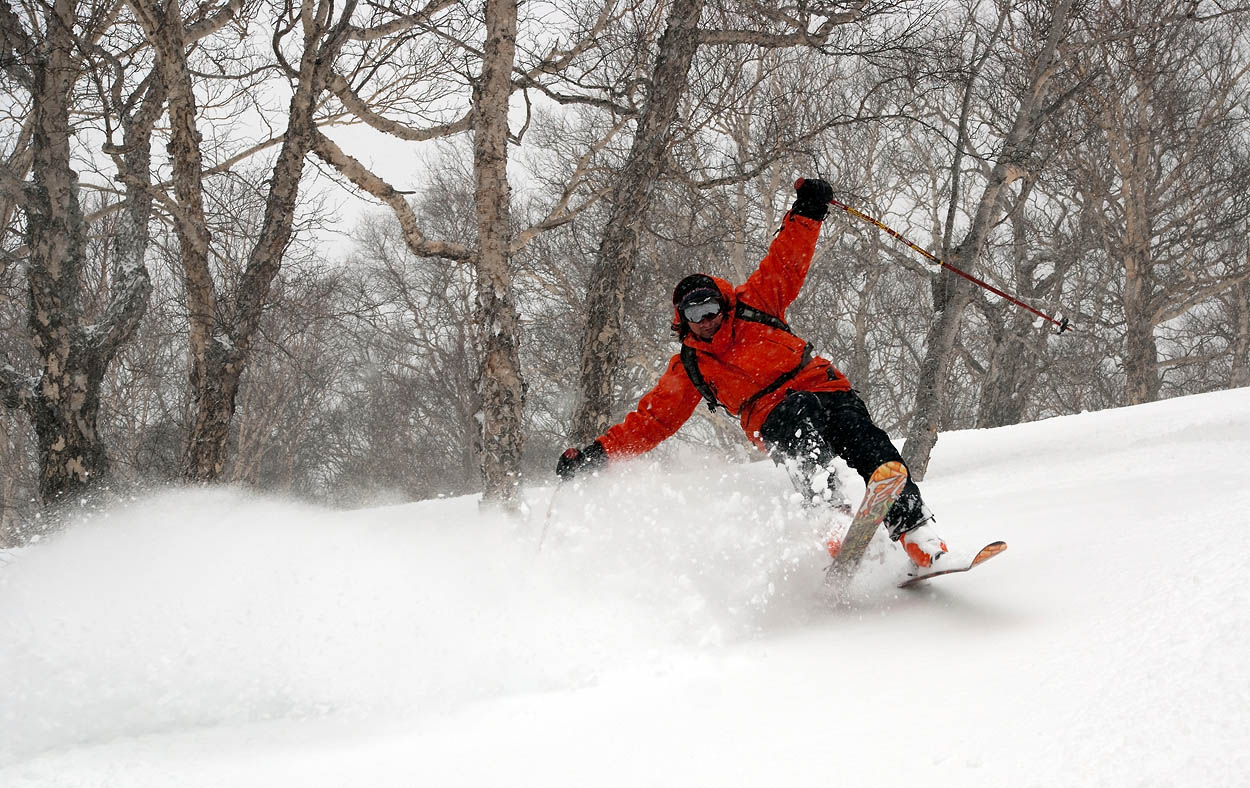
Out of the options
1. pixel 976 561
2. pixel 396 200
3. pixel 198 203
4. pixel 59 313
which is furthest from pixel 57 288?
pixel 976 561

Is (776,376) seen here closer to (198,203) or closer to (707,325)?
(707,325)

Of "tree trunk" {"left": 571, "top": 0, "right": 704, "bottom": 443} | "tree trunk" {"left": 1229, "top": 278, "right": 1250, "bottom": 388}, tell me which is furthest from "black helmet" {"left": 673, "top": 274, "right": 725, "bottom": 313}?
"tree trunk" {"left": 1229, "top": 278, "right": 1250, "bottom": 388}


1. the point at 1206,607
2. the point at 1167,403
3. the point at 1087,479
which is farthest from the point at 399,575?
the point at 1167,403

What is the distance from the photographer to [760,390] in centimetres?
358

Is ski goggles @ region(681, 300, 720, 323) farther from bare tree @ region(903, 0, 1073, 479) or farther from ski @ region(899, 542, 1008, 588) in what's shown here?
bare tree @ region(903, 0, 1073, 479)

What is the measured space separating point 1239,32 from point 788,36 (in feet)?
40.8

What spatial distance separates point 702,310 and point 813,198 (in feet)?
2.48

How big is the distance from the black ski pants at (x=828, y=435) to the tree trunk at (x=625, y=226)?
2.67m

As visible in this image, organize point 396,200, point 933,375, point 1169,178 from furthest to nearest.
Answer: point 1169,178
point 933,375
point 396,200

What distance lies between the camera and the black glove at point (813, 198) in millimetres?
3684

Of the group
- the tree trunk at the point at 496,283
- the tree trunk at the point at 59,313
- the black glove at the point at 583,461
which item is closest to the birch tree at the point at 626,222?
the tree trunk at the point at 496,283

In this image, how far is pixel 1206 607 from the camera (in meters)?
1.99

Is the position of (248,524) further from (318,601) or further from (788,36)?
(788,36)

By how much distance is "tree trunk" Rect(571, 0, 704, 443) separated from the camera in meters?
5.94
